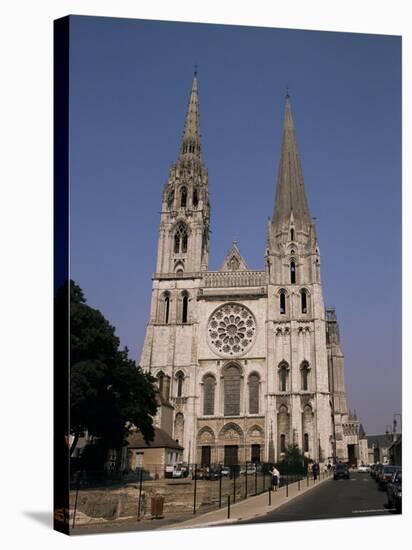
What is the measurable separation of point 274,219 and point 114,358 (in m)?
31.3

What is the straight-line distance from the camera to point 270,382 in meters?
48.0

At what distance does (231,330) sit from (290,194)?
13.6 m

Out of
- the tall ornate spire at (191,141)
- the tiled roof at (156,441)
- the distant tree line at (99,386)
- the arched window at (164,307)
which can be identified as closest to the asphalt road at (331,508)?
the distant tree line at (99,386)

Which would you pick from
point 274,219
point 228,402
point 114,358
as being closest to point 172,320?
point 228,402

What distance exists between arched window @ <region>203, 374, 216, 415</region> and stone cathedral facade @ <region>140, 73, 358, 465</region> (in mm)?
86

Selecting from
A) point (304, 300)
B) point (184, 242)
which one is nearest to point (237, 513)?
point (304, 300)

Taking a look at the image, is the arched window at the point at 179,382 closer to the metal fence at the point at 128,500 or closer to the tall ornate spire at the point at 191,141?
the tall ornate spire at the point at 191,141

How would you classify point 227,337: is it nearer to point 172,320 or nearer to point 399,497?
point 172,320

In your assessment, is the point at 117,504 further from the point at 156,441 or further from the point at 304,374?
the point at 304,374

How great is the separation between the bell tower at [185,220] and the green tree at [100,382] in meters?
23.8

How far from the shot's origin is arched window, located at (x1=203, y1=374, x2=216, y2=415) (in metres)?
47.8

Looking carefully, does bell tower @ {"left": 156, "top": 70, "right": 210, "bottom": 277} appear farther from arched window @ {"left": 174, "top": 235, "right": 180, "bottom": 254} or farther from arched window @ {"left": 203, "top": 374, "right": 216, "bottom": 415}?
arched window @ {"left": 203, "top": 374, "right": 216, "bottom": 415}

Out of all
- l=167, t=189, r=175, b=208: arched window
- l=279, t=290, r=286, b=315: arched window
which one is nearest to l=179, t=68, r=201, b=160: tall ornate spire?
l=167, t=189, r=175, b=208: arched window

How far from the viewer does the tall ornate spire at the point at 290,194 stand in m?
53.6
